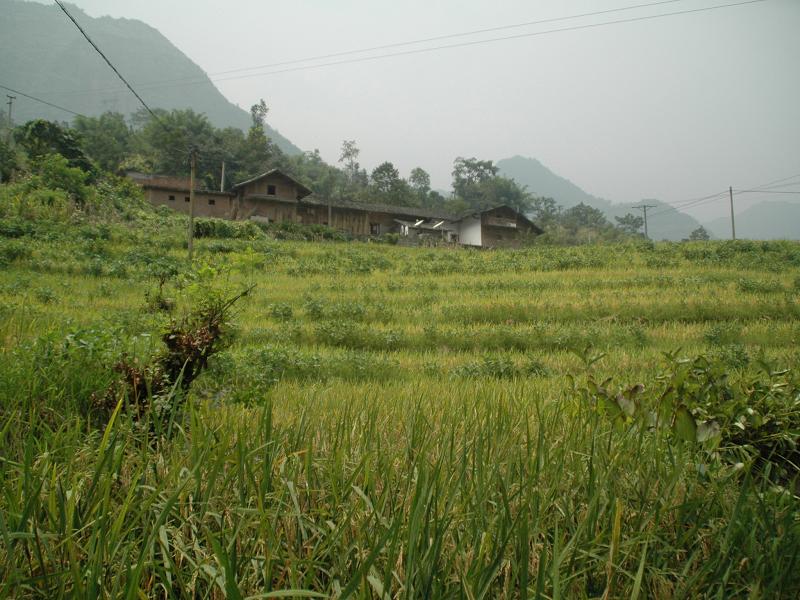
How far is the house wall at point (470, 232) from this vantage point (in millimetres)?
45844

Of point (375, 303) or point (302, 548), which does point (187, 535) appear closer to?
point (302, 548)

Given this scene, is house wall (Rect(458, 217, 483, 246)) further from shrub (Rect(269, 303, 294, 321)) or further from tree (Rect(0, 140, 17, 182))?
tree (Rect(0, 140, 17, 182))

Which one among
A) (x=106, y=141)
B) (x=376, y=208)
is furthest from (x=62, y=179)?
(x=106, y=141)

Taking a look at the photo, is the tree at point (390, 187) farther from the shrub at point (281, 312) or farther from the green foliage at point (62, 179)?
the shrub at point (281, 312)

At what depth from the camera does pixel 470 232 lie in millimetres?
47250

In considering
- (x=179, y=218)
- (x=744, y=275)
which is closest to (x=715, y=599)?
(x=744, y=275)

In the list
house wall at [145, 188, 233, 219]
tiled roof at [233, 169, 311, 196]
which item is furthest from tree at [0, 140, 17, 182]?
tiled roof at [233, 169, 311, 196]

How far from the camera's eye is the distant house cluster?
138 ft

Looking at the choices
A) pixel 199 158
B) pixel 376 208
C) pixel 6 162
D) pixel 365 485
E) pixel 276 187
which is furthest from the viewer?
pixel 199 158

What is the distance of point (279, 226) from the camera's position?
36.5m

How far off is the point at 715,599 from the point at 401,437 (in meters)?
1.50

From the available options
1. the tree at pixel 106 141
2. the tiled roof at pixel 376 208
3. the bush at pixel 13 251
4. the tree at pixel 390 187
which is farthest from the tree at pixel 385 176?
the bush at pixel 13 251

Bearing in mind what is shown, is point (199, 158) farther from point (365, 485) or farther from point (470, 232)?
point (365, 485)

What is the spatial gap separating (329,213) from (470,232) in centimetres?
1431
